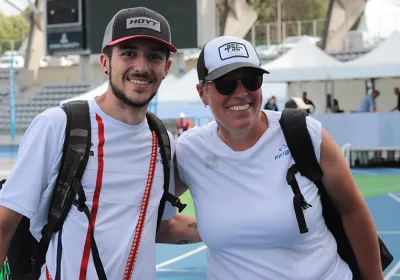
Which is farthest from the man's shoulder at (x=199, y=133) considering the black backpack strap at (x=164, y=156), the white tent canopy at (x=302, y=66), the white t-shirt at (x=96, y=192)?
the white tent canopy at (x=302, y=66)

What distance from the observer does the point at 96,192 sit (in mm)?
2949

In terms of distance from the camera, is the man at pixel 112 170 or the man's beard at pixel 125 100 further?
the man's beard at pixel 125 100

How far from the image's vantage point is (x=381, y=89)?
2444cm

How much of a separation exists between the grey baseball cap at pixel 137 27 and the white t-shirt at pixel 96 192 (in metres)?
0.35

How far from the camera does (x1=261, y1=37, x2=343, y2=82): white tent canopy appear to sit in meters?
19.6

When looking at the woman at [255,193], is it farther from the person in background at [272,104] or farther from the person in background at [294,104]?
the person in background at [272,104]

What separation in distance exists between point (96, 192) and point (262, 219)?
2.36 feet

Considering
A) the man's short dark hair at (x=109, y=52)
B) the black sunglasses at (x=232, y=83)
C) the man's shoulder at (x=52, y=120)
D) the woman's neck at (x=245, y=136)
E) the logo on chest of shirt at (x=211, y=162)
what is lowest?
the logo on chest of shirt at (x=211, y=162)

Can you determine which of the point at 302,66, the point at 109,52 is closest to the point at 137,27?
the point at 109,52

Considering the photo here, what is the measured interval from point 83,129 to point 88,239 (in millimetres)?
475

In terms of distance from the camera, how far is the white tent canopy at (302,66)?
19.6 meters

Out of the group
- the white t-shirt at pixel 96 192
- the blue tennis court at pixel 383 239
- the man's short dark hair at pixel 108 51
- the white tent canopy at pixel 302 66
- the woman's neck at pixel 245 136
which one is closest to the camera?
the white t-shirt at pixel 96 192

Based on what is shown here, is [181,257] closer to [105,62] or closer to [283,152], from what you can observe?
[105,62]

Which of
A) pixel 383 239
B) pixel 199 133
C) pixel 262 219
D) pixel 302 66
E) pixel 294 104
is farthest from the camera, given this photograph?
pixel 302 66
